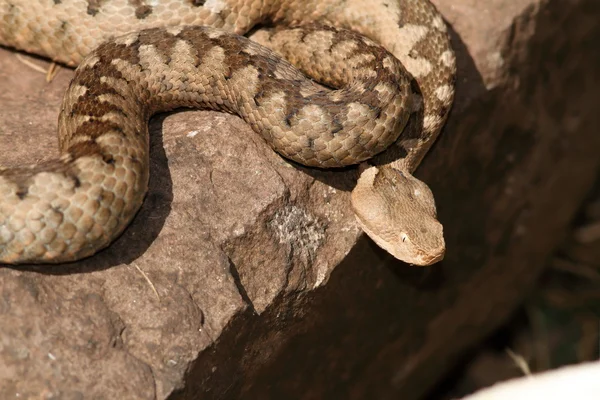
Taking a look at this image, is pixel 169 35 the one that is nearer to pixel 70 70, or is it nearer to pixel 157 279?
pixel 70 70

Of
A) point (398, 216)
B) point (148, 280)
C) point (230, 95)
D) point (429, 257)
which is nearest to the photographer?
point (148, 280)

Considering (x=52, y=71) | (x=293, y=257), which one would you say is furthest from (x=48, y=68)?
(x=293, y=257)

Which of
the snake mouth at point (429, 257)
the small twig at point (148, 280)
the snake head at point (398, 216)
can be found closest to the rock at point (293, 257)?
the small twig at point (148, 280)

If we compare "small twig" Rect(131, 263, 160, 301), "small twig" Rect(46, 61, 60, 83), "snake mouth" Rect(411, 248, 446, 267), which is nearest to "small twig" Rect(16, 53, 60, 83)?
"small twig" Rect(46, 61, 60, 83)

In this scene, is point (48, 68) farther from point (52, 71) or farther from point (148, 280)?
point (148, 280)

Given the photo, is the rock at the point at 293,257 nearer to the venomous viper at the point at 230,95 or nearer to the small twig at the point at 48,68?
the small twig at the point at 48,68

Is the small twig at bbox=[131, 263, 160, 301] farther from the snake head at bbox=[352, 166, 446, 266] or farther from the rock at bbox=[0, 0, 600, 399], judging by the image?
the snake head at bbox=[352, 166, 446, 266]
